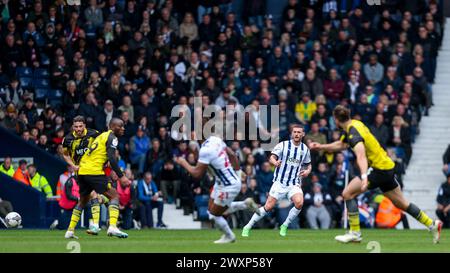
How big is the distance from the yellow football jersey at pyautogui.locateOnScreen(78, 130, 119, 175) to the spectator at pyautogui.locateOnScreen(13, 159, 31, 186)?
7483mm

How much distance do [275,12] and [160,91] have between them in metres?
6.90

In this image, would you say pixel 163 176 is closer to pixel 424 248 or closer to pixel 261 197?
pixel 261 197

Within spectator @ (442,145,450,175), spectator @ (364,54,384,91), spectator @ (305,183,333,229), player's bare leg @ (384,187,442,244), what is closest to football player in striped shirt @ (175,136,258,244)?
player's bare leg @ (384,187,442,244)

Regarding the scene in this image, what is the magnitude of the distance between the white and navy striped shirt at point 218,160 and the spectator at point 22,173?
35.4 ft

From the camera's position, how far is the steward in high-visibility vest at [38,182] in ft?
95.2

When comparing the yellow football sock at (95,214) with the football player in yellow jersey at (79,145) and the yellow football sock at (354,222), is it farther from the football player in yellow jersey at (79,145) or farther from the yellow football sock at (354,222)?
the yellow football sock at (354,222)

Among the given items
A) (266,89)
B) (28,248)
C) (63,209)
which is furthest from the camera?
(266,89)

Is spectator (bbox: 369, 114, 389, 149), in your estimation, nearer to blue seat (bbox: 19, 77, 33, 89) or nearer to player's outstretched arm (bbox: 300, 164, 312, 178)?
blue seat (bbox: 19, 77, 33, 89)

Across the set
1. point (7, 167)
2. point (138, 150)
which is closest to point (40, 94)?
point (138, 150)

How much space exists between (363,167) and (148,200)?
10.9m

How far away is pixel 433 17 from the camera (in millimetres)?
36656

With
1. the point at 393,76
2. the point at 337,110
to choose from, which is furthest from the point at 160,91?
the point at 337,110

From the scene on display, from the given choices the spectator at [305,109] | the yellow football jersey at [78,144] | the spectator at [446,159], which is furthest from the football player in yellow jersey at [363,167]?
the spectator at [305,109]

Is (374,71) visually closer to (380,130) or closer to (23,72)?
(380,130)
